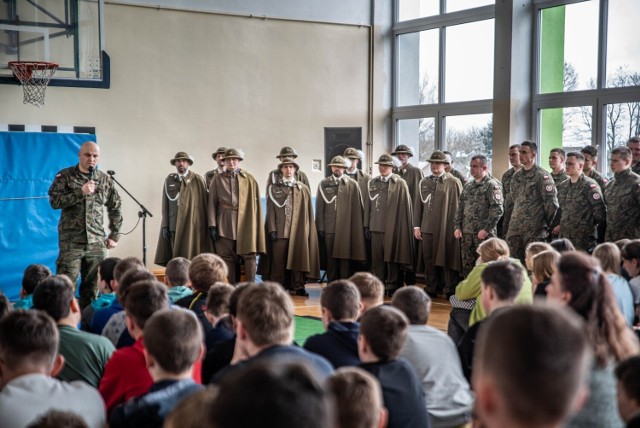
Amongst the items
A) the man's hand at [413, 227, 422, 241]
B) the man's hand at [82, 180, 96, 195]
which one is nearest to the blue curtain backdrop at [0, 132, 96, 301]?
the man's hand at [82, 180, 96, 195]

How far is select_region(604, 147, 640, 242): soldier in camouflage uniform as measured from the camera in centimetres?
680

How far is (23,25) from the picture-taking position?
26.5ft

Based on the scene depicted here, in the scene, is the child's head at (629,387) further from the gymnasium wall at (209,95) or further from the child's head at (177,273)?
the gymnasium wall at (209,95)

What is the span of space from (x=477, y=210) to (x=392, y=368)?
5626mm

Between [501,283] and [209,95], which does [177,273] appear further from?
[209,95]

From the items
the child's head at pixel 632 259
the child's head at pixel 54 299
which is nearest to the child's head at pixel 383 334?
the child's head at pixel 54 299

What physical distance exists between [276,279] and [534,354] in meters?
7.64

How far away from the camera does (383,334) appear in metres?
2.54

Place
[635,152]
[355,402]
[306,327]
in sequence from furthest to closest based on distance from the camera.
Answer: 1. [635,152]
2. [306,327]
3. [355,402]

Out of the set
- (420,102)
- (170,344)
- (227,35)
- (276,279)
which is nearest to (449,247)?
(276,279)

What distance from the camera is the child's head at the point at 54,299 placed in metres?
3.12

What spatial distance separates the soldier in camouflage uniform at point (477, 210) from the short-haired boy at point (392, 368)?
5.34 meters

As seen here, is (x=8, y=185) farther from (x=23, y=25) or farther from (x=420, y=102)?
(x=420, y=102)

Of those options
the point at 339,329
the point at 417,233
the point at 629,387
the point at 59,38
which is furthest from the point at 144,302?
the point at 59,38
